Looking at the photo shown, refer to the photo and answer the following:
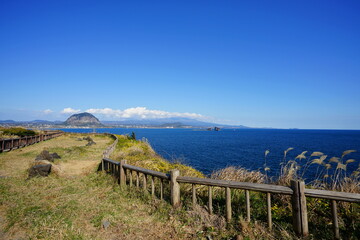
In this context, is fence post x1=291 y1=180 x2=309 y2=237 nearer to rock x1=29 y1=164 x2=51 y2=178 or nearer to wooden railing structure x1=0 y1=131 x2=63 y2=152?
rock x1=29 y1=164 x2=51 y2=178

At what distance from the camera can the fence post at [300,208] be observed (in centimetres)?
407

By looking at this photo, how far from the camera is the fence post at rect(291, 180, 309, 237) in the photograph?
13.4ft

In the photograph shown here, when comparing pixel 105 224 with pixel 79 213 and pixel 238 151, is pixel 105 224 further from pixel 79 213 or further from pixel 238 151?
pixel 238 151

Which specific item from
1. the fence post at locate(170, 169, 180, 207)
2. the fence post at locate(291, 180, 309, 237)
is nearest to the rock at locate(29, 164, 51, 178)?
the fence post at locate(170, 169, 180, 207)

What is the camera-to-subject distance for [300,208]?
13.5ft

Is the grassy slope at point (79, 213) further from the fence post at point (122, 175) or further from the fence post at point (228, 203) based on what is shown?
the fence post at point (228, 203)

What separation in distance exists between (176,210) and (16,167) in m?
10.7

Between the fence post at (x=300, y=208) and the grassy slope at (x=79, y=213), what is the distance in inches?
88.7

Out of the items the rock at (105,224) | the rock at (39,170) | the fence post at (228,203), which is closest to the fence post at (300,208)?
the fence post at (228,203)

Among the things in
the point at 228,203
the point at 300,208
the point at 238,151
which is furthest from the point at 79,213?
the point at 238,151

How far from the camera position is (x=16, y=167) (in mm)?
11461

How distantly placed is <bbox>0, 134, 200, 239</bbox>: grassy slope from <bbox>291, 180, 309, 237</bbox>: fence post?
2.25 meters

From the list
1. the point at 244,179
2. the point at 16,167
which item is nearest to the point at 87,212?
the point at 244,179

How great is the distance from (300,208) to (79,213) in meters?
5.45
